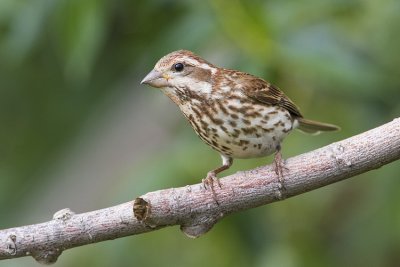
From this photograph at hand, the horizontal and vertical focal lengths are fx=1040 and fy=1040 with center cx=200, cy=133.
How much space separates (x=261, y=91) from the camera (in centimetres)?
545

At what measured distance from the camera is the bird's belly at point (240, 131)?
517cm

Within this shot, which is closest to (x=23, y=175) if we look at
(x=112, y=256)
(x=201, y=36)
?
(x=112, y=256)

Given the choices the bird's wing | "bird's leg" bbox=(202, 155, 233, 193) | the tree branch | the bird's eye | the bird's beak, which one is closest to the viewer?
the tree branch

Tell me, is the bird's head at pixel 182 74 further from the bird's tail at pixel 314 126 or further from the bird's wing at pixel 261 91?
the bird's tail at pixel 314 126

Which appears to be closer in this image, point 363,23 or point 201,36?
point 201,36

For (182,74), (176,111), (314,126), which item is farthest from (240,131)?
(176,111)

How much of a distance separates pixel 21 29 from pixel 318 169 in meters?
2.00

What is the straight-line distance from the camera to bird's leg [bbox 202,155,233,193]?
4.49m

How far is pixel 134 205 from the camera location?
172 inches

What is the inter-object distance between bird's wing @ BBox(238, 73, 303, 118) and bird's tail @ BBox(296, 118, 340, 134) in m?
0.23

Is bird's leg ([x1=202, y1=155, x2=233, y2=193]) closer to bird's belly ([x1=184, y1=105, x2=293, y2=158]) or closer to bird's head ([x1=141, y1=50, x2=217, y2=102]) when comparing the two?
bird's belly ([x1=184, y1=105, x2=293, y2=158])

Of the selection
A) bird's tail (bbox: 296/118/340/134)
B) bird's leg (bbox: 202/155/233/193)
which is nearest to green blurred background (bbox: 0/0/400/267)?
bird's tail (bbox: 296/118/340/134)

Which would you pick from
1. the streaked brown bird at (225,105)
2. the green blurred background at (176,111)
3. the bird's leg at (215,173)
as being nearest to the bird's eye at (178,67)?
the streaked brown bird at (225,105)

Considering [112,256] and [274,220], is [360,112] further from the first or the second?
[112,256]
